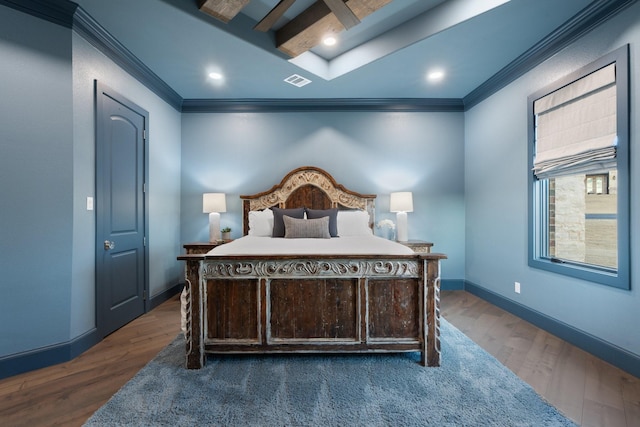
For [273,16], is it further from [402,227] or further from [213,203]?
[402,227]

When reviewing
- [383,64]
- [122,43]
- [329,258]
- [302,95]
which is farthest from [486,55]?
[122,43]

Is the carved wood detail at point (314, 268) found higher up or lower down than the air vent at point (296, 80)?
lower down

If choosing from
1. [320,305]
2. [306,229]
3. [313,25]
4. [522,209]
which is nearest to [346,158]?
[306,229]

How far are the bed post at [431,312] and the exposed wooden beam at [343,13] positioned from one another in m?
2.09

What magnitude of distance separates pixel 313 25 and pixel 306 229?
204 centimetres

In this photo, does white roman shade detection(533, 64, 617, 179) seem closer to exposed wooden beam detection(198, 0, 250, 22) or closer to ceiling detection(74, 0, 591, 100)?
ceiling detection(74, 0, 591, 100)

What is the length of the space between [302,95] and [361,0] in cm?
177

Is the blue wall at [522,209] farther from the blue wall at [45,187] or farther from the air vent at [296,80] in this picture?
the blue wall at [45,187]

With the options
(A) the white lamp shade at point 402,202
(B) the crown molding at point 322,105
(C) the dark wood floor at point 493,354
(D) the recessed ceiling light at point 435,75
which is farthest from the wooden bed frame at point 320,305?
(B) the crown molding at point 322,105

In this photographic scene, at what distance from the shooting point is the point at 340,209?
4.06 m

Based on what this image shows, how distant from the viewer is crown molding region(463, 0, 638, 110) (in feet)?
7.05

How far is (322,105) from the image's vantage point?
409 centimetres

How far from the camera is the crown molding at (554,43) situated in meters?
2.15

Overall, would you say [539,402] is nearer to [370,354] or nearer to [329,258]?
[370,354]
